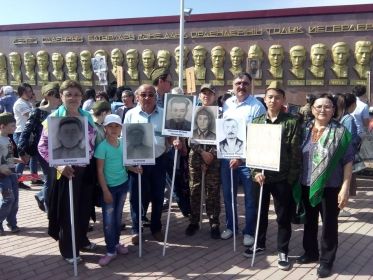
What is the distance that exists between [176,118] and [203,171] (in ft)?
2.82

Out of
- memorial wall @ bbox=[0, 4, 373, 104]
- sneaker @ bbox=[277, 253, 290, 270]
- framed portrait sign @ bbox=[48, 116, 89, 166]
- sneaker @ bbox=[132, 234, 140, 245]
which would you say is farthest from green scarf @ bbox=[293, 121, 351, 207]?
memorial wall @ bbox=[0, 4, 373, 104]

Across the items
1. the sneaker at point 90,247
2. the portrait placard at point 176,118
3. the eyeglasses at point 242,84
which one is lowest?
the sneaker at point 90,247

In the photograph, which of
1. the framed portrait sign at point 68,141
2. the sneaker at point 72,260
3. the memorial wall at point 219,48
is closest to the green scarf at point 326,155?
the framed portrait sign at point 68,141

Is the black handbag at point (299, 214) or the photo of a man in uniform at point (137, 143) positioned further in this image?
the photo of a man in uniform at point (137, 143)

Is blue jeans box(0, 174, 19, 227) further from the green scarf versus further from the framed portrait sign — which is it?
the green scarf

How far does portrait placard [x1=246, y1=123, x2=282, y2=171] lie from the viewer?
12.4 ft

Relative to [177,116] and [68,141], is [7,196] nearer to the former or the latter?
[68,141]

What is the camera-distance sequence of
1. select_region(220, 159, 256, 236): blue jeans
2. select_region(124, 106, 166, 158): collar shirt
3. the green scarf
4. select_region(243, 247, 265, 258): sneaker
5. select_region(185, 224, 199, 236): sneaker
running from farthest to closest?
select_region(185, 224, 199, 236): sneaker → select_region(124, 106, 166, 158): collar shirt → select_region(220, 159, 256, 236): blue jeans → select_region(243, 247, 265, 258): sneaker → the green scarf

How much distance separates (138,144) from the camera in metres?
4.14

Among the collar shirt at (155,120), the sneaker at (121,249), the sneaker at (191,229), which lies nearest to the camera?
the sneaker at (121,249)

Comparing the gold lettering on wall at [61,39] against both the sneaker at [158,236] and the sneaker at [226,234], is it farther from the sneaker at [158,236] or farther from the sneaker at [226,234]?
the sneaker at [226,234]

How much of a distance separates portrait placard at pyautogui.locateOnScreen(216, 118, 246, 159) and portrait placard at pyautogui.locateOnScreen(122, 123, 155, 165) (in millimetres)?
784

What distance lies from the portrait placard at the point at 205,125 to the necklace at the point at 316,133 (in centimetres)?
120

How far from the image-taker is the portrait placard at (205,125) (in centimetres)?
459
